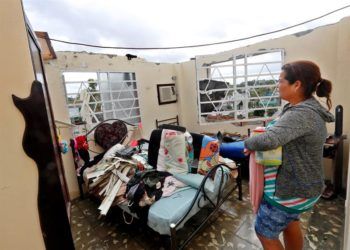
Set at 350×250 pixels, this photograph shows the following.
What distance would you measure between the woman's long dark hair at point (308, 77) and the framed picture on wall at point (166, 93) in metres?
2.80

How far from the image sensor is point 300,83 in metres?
0.87

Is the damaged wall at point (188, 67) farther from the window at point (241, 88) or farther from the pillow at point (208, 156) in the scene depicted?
the pillow at point (208, 156)

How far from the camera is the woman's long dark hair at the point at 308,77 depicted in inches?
34.0

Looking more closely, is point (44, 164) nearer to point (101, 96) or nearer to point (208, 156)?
point (208, 156)

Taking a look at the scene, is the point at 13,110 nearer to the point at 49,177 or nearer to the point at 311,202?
the point at 49,177

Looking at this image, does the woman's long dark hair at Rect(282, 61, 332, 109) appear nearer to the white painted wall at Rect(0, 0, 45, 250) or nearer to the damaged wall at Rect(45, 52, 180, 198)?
the white painted wall at Rect(0, 0, 45, 250)

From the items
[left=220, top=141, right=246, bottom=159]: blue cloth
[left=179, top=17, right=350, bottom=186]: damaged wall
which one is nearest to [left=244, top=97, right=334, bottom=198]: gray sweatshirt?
[left=220, top=141, right=246, bottom=159]: blue cloth

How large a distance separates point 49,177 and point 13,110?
28cm

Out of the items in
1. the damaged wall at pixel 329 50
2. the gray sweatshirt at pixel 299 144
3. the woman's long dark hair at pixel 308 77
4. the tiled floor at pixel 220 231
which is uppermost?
the damaged wall at pixel 329 50

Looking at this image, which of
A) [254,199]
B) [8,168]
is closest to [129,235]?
[254,199]

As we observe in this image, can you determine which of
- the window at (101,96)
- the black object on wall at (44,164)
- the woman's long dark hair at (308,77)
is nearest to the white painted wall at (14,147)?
the black object on wall at (44,164)

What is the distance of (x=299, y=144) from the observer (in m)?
0.84

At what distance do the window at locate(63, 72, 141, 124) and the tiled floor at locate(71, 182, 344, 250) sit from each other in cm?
141

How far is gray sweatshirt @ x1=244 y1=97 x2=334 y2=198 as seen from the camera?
2.65 feet
